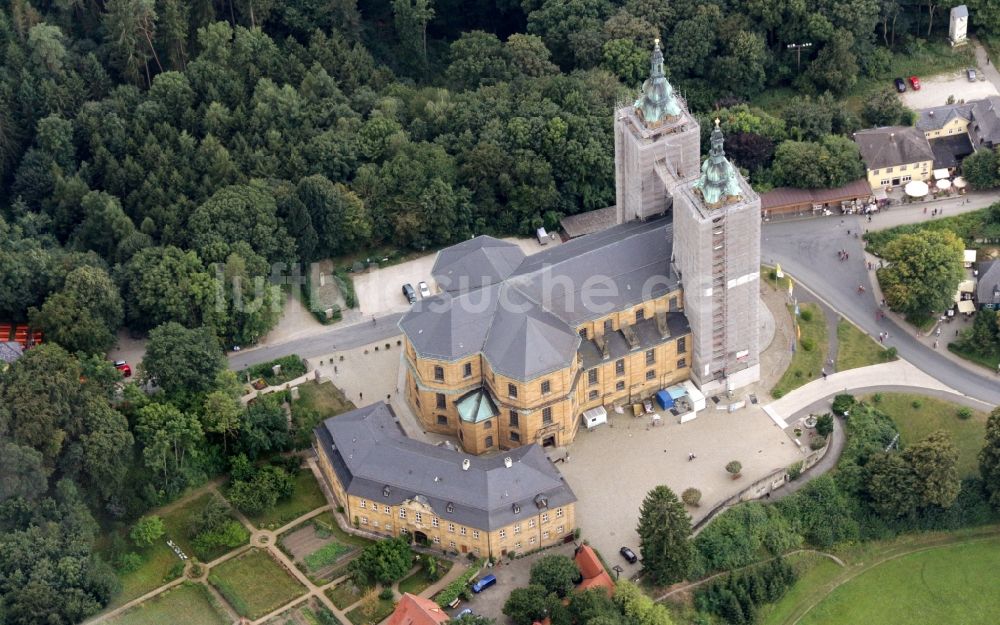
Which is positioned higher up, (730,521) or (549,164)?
(549,164)

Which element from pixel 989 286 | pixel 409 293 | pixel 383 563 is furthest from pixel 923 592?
pixel 409 293

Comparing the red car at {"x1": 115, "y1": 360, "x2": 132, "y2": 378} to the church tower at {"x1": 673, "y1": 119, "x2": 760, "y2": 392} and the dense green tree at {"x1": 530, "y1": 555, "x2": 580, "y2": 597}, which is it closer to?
the dense green tree at {"x1": 530, "y1": 555, "x2": 580, "y2": 597}

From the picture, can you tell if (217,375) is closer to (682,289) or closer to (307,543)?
(307,543)

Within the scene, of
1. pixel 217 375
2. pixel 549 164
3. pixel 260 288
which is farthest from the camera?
pixel 549 164

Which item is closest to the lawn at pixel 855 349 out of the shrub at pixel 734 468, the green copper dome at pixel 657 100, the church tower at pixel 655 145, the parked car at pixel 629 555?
the shrub at pixel 734 468

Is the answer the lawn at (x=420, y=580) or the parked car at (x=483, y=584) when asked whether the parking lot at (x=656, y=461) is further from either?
the lawn at (x=420, y=580)

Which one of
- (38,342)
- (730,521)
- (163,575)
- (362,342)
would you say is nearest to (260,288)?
(362,342)
